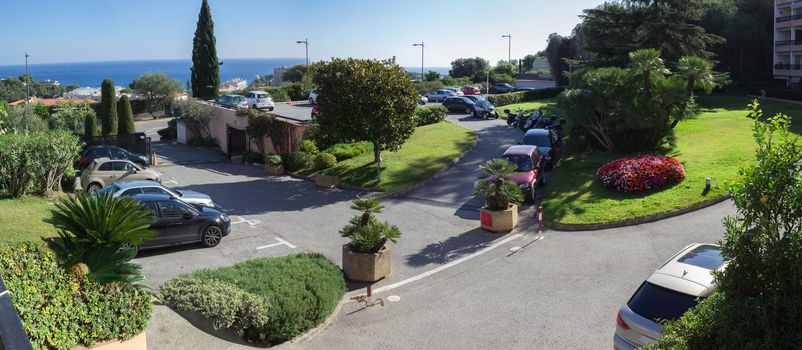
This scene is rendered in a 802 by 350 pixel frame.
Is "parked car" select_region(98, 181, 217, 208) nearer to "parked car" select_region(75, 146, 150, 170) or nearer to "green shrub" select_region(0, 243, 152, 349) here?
"parked car" select_region(75, 146, 150, 170)

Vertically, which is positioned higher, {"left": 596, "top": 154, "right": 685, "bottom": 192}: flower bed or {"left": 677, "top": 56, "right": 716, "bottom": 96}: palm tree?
{"left": 677, "top": 56, "right": 716, "bottom": 96}: palm tree

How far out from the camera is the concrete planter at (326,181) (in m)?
26.6

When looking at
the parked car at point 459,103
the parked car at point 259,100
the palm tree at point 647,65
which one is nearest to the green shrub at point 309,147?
the parked car at point 259,100

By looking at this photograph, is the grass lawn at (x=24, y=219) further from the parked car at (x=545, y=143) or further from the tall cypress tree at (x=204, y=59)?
the tall cypress tree at (x=204, y=59)

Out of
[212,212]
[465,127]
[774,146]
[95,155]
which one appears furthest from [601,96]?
[95,155]

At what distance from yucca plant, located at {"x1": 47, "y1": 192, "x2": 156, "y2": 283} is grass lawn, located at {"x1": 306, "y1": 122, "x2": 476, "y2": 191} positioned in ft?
52.8

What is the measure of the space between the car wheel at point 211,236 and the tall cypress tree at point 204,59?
1619 inches

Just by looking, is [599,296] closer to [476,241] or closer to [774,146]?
[476,241]

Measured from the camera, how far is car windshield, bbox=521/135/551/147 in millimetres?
26953

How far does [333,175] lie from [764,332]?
2334 cm

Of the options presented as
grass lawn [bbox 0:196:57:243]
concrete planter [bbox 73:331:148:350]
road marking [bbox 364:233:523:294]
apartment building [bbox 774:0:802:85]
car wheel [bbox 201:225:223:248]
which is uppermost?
apartment building [bbox 774:0:802:85]

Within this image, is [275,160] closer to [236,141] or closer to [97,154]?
[97,154]

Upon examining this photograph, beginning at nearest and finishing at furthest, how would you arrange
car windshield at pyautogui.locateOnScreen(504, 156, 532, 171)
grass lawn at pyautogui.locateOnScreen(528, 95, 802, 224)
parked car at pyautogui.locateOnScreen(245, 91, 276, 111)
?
grass lawn at pyautogui.locateOnScreen(528, 95, 802, 224) → car windshield at pyautogui.locateOnScreen(504, 156, 532, 171) → parked car at pyautogui.locateOnScreen(245, 91, 276, 111)

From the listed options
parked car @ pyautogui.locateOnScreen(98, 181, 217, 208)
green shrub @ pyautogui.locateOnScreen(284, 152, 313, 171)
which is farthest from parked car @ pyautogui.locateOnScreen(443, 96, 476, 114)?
parked car @ pyautogui.locateOnScreen(98, 181, 217, 208)
